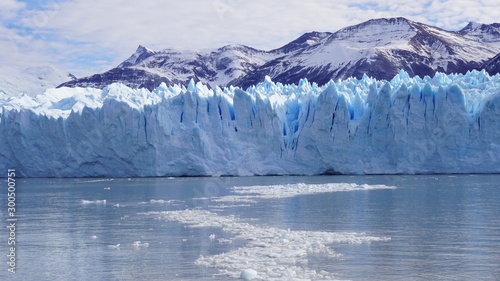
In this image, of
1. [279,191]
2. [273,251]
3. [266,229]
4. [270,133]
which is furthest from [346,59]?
[273,251]

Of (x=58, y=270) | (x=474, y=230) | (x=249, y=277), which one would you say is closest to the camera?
(x=249, y=277)

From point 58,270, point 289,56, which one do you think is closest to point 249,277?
point 58,270

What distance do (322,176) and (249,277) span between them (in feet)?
74.1

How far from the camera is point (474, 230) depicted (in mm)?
11203

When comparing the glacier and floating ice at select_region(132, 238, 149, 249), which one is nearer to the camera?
floating ice at select_region(132, 238, 149, 249)

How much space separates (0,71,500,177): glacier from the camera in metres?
27.9

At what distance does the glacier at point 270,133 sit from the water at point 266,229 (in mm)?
8279

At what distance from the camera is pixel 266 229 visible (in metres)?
11.4

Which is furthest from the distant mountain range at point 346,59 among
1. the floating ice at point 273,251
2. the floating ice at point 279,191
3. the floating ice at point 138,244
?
the floating ice at point 138,244

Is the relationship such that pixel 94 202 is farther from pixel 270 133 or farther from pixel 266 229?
pixel 270 133

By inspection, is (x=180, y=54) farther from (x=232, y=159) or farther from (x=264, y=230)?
(x=264, y=230)

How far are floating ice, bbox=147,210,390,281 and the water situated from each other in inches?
5.0

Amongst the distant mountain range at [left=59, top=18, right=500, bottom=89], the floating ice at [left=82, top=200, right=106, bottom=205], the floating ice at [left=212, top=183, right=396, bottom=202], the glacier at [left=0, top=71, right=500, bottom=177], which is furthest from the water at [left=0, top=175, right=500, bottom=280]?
the distant mountain range at [left=59, top=18, right=500, bottom=89]

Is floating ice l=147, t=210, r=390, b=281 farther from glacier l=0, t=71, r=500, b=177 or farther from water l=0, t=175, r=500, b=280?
glacier l=0, t=71, r=500, b=177
